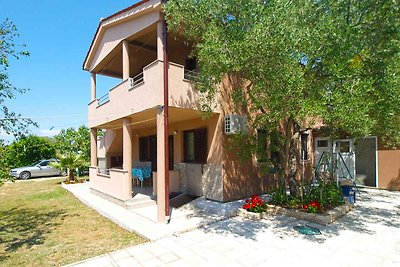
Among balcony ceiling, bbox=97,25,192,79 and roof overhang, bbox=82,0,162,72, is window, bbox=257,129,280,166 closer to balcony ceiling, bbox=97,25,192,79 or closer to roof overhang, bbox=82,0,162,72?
balcony ceiling, bbox=97,25,192,79

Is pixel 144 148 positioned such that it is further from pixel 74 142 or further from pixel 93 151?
pixel 74 142

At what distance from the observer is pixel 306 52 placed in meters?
6.26

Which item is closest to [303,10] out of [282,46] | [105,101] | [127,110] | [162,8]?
[282,46]

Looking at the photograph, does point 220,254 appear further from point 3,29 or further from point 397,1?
point 3,29

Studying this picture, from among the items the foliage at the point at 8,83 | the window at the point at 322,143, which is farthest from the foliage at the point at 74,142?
the window at the point at 322,143

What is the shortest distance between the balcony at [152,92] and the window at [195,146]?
2262mm

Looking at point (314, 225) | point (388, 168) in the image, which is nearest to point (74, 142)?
point (314, 225)

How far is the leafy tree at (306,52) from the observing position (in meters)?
5.83

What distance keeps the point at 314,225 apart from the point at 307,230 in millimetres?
687

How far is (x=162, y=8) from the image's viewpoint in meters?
7.59

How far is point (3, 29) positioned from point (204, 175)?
8294 millimetres

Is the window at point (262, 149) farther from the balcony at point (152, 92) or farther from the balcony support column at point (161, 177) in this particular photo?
the balcony support column at point (161, 177)

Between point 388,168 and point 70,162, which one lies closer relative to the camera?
point 388,168

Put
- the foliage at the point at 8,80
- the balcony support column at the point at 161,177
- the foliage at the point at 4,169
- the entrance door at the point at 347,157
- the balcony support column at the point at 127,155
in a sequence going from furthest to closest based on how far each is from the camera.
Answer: the entrance door at the point at 347,157
the balcony support column at the point at 127,155
the balcony support column at the point at 161,177
the foliage at the point at 8,80
the foliage at the point at 4,169
